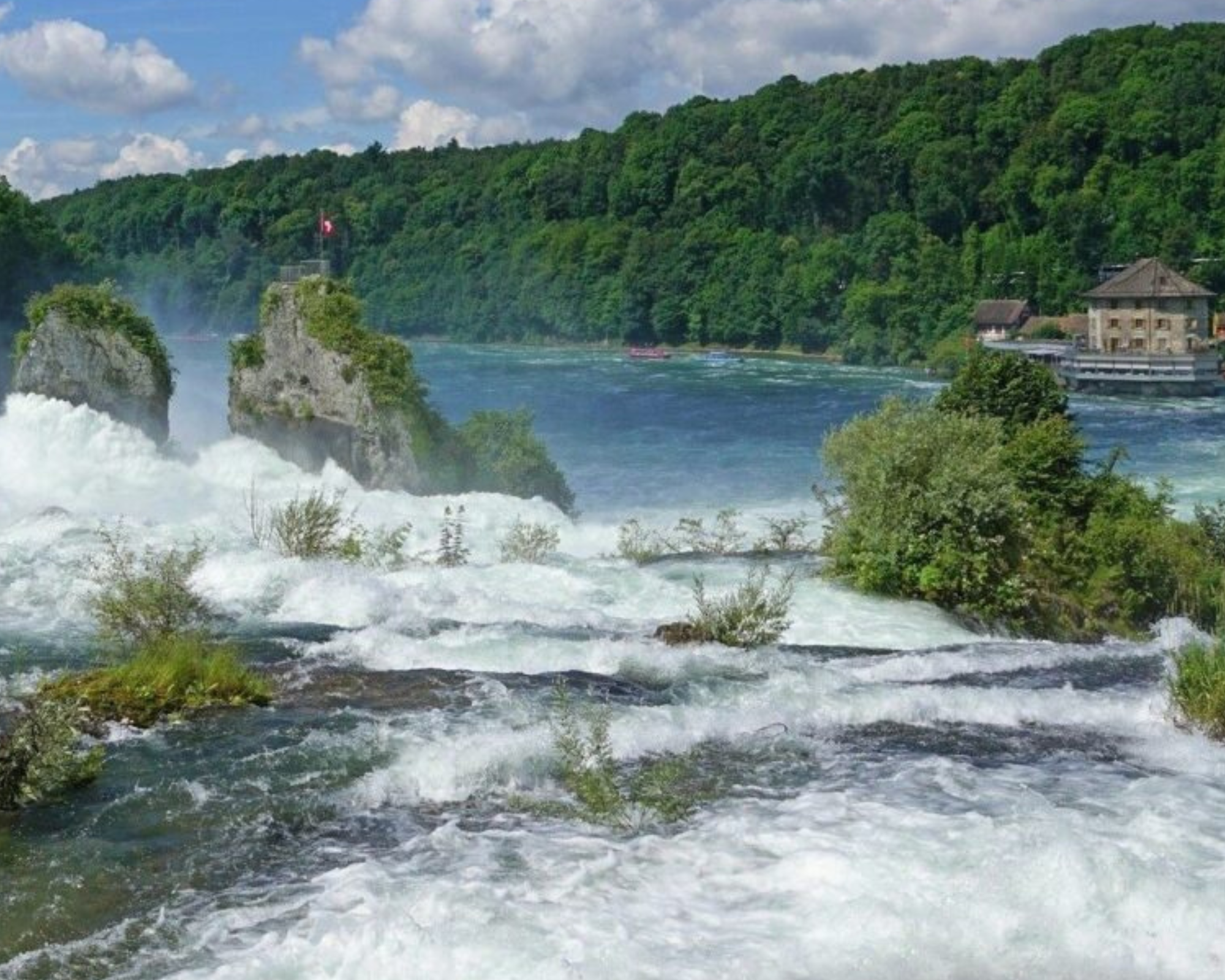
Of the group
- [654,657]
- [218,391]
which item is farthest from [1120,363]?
[654,657]

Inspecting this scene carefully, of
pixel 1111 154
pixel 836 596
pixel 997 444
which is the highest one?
pixel 1111 154

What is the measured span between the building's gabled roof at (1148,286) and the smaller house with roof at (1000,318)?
14882 millimetres

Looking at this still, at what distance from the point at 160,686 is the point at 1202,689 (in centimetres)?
1063

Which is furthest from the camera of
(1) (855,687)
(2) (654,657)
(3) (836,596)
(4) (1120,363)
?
(4) (1120,363)

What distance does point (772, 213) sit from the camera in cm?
14862

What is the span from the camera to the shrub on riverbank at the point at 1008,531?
2300 centimetres

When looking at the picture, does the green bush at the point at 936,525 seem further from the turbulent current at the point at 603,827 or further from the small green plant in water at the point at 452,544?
the small green plant in water at the point at 452,544

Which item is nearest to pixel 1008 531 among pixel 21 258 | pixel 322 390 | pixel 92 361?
pixel 322 390

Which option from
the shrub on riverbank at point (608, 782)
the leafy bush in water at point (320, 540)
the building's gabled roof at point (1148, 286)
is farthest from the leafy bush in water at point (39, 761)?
the building's gabled roof at point (1148, 286)

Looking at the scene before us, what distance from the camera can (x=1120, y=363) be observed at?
85375mm

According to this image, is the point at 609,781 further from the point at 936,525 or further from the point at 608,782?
the point at 936,525

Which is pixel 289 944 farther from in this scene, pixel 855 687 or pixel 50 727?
pixel 855 687

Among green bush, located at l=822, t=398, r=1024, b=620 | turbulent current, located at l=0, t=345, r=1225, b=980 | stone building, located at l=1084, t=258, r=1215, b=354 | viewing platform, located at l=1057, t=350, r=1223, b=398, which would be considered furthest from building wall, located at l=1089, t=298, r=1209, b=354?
turbulent current, located at l=0, t=345, r=1225, b=980

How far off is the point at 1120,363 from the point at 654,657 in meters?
73.8
